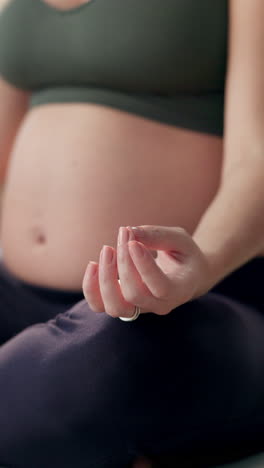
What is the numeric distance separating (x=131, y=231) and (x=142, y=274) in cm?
4

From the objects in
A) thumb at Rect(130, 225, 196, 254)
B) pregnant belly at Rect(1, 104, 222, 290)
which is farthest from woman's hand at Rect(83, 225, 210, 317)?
pregnant belly at Rect(1, 104, 222, 290)

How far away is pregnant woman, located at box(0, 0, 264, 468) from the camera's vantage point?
1.99 ft

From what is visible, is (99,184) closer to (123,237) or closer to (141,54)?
(141,54)

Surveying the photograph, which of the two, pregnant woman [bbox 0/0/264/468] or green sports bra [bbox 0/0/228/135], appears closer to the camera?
pregnant woman [bbox 0/0/264/468]

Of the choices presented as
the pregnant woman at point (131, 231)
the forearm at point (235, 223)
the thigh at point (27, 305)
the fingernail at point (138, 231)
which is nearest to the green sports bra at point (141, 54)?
the pregnant woman at point (131, 231)

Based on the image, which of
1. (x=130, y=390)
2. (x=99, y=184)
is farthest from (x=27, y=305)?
(x=130, y=390)

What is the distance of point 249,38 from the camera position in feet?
2.70

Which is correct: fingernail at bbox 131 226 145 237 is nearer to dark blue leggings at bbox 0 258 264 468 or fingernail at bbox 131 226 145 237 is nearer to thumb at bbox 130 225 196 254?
thumb at bbox 130 225 196 254

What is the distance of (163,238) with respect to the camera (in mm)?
535

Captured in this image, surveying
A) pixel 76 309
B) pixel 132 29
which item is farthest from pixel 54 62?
pixel 76 309

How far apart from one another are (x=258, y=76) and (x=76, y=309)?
39 cm

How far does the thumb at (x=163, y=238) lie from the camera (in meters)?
0.52

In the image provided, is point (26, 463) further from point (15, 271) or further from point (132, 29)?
point (132, 29)

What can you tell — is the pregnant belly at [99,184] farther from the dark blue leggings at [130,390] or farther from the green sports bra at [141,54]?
the dark blue leggings at [130,390]
